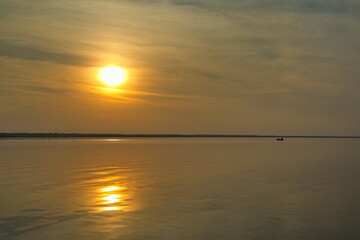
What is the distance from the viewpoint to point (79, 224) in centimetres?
1791

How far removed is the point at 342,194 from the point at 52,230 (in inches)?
722

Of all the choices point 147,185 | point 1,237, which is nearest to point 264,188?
point 147,185

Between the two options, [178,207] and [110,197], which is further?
[110,197]

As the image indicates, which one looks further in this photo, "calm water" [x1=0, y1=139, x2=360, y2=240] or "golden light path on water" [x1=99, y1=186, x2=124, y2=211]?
"golden light path on water" [x1=99, y1=186, x2=124, y2=211]

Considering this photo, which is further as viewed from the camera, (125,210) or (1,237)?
(125,210)

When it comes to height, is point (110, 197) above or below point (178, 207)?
above

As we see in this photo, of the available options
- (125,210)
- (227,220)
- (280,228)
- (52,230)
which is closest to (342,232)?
(280,228)

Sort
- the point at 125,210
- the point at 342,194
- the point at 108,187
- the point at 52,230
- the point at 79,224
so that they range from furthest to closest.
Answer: the point at 108,187 < the point at 342,194 < the point at 125,210 < the point at 79,224 < the point at 52,230

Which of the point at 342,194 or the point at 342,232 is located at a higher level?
the point at 342,194

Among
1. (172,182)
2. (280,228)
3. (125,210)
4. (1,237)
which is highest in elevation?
(172,182)

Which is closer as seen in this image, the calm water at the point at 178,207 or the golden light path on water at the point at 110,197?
the calm water at the point at 178,207

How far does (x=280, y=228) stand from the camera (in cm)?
1739

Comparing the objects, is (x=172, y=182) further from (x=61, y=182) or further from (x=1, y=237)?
(x=1, y=237)

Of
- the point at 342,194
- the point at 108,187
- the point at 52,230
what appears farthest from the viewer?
the point at 108,187
